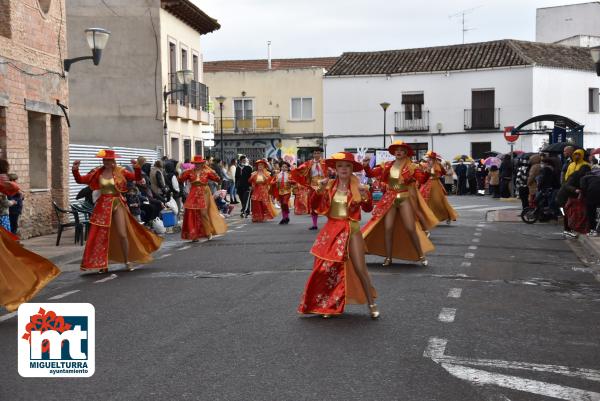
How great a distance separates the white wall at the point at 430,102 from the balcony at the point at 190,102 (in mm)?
14084

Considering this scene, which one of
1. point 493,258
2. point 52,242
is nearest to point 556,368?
point 493,258

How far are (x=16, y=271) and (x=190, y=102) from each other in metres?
28.9

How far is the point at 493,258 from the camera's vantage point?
47.7 ft

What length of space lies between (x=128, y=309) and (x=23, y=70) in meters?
11.1

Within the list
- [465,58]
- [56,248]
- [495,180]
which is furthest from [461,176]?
[56,248]

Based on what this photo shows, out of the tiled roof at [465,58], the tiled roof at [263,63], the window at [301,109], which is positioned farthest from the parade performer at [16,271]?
the tiled roof at [263,63]

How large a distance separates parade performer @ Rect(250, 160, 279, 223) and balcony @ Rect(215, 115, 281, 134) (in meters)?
34.5

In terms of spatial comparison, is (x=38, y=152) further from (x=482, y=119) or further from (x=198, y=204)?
(x=482, y=119)

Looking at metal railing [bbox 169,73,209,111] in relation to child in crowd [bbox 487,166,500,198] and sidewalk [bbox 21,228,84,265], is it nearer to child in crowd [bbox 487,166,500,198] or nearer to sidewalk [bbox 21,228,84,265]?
child in crowd [bbox 487,166,500,198]

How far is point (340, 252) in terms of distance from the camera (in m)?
9.02

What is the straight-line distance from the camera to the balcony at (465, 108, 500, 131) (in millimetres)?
50250

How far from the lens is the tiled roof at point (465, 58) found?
5028 centimetres

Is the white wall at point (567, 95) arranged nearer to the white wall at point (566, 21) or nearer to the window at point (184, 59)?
the white wall at point (566, 21)

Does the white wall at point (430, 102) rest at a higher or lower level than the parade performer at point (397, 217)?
higher
